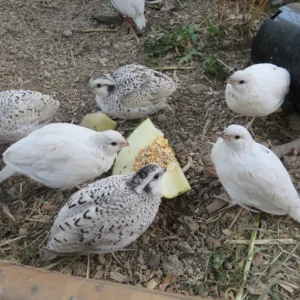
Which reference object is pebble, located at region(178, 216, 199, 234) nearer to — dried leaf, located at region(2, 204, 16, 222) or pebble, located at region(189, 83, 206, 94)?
dried leaf, located at region(2, 204, 16, 222)

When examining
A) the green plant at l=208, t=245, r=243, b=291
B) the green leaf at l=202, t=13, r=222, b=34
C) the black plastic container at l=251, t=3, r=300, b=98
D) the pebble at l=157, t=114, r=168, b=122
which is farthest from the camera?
the green leaf at l=202, t=13, r=222, b=34

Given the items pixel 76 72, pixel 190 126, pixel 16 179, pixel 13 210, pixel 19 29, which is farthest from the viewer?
pixel 19 29

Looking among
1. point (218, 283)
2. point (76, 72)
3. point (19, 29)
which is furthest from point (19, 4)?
point (218, 283)

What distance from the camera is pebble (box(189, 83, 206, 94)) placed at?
4.09 metres

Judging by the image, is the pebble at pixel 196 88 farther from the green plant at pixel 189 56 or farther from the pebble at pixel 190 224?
the pebble at pixel 190 224

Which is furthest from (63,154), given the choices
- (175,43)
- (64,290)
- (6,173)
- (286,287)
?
(175,43)

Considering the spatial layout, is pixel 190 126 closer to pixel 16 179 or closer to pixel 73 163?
pixel 73 163

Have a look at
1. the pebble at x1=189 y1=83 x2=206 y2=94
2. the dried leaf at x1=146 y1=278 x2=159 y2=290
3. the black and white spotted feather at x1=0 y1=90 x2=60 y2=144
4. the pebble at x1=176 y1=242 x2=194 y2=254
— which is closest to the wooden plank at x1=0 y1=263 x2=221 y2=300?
the dried leaf at x1=146 y1=278 x2=159 y2=290

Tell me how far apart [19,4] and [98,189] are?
3.02m

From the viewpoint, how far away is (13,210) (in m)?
3.29

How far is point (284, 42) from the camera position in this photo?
12.0 feet

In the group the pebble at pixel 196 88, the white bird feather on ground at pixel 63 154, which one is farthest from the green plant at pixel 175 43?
the white bird feather on ground at pixel 63 154

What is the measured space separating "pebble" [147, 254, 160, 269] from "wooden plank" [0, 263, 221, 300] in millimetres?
754

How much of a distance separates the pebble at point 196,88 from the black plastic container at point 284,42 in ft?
1.78
